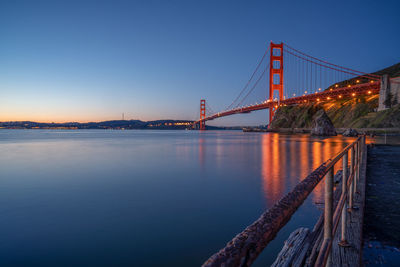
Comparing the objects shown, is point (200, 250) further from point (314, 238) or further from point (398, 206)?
point (398, 206)

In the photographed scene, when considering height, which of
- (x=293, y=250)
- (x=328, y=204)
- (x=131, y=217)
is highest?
(x=328, y=204)

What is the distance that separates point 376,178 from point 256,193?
270 centimetres

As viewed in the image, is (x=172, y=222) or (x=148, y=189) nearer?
(x=172, y=222)

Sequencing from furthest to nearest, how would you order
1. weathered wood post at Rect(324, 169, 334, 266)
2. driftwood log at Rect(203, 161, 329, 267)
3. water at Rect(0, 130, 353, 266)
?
water at Rect(0, 130, 353, 266)
weathered wood post at Rect(324, 169, 334, 266)
driftwood log at Rect(203, 161, 329, 267)

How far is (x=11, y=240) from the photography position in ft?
12.6

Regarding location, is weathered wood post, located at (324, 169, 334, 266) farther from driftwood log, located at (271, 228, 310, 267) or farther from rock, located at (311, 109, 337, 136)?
rock, located at (311, 109, 337, 136)

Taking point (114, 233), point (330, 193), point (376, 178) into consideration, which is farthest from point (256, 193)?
point (330, 193)

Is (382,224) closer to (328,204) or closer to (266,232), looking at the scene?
(328,204)

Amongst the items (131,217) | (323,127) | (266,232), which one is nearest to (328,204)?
(266,232)

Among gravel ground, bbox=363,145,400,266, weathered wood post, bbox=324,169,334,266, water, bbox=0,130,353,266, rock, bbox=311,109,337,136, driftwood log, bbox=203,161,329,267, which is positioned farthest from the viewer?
rock, bbox=311,109,337,136

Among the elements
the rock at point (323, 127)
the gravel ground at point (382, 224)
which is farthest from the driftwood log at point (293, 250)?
the rock at point (323, 127)

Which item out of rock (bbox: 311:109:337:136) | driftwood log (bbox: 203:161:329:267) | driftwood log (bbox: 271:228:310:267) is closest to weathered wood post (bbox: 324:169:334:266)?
driftwood log (bbox: 203:161:329:267)

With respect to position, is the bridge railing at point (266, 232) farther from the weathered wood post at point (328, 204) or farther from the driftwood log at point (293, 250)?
the driftwood log at point (293, 250)

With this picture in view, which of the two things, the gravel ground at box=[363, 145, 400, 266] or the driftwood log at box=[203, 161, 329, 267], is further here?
the gravel ground at box=[363, 145, 400, 266]
